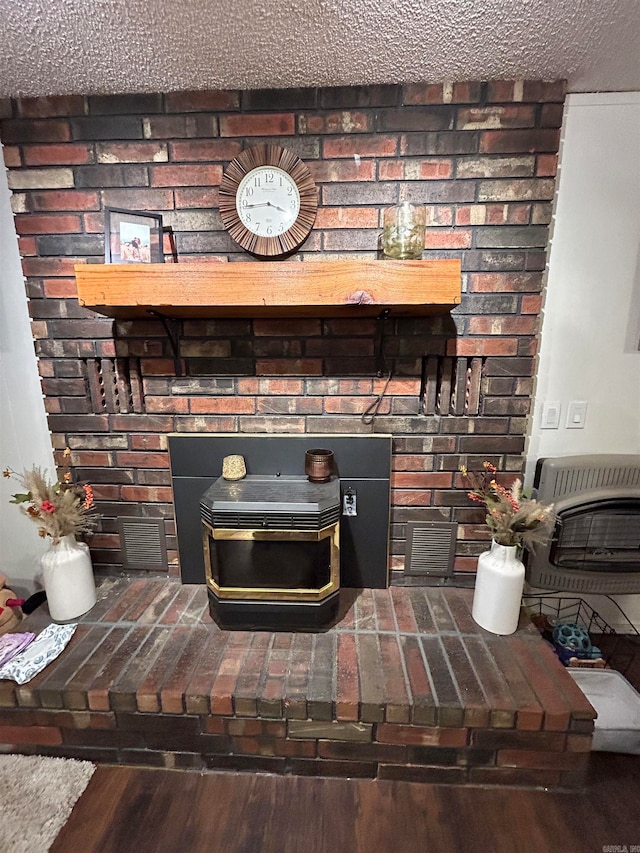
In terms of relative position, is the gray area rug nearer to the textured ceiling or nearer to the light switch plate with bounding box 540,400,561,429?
the light switch plate with bounding box 540,400,561,429

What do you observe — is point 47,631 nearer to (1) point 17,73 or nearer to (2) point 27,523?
(2) point 27,523

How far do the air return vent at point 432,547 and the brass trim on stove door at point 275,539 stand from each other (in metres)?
0.41

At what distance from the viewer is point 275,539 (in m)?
1.32

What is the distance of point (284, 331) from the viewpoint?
1520 millimetres

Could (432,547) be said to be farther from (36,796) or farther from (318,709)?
(36,796)

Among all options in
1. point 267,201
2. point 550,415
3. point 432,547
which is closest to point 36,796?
point 432,547

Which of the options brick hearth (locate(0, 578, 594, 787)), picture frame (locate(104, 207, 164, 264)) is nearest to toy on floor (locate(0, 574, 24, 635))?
brick hearth (locate(0, 578, 594, 787))

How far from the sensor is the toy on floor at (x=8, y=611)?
1.48 metres

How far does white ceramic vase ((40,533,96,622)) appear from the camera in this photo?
56.6 inches

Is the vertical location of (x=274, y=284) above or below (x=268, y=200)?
below

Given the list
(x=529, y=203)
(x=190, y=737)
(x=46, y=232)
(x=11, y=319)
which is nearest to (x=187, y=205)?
(x=46, y=232)

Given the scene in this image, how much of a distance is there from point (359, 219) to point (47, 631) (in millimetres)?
1885

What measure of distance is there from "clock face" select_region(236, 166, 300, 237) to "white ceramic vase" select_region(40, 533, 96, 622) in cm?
135

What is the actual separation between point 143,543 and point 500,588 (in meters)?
1.45
